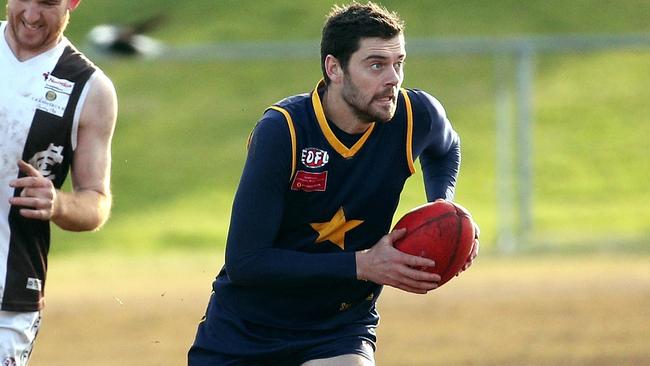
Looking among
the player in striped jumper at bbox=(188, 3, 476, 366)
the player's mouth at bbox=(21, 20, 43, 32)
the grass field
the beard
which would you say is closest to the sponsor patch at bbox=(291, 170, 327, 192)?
the player in striped jumper at bbox=(188, 3, 476, 366)

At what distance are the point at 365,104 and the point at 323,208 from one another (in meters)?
0.48

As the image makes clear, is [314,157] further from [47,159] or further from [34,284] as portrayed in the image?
[34,284]

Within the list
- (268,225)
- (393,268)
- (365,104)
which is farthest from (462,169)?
(393,268)

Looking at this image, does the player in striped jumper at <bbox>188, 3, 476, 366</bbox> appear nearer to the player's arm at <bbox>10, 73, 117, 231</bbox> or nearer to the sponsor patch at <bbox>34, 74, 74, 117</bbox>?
the player's arm at <bbox>10, 73, 117, 231</bbox>

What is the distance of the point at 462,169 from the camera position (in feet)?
82.8

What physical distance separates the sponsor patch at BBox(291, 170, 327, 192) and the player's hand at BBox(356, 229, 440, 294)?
1.27 feet

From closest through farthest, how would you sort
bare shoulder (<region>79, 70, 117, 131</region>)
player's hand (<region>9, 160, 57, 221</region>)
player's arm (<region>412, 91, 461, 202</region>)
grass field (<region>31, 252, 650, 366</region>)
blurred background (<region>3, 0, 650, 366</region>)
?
player's hand (<region>9, 160, 57, 221</region>), bare shoulder (<region>79, 70, 117, 131</region>), player's arm (<region>412, 91, 461, 202</region>), grass field (<region>31, 252, 650, 366</region>), blurred background (<region>3, 0, 650, 366</region>)

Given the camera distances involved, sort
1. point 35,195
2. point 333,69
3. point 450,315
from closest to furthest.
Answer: point 35,195 → point 333,69 → point 450,315

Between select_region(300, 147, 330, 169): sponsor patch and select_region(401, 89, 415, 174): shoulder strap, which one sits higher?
select_region(401, 89, 415, 174): shoulder strap

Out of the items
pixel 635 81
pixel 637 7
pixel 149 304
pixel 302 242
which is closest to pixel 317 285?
pixel 302 242

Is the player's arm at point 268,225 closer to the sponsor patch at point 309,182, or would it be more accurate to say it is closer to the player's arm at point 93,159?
the sponsor patch at point 309,182

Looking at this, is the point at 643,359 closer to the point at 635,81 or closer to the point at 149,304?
the point at 149,304

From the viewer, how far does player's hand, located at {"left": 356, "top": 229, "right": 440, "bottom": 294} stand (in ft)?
18.3

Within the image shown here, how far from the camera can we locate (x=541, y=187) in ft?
79.2
